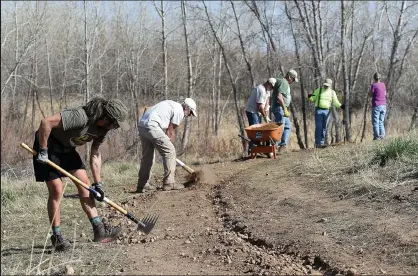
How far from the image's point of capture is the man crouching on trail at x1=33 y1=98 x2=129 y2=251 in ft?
17.2

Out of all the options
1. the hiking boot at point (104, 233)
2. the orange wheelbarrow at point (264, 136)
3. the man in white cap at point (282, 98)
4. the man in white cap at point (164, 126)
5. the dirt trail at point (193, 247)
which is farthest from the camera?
the man in white cap at point (282, 98)

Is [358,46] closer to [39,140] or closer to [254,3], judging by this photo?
[254,3]

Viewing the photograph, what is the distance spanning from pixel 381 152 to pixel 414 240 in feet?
10.5

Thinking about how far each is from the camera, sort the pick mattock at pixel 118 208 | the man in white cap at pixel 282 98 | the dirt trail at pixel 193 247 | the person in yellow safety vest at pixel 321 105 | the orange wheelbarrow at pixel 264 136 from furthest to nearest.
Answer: the person in yellow safety vest at pixel 321 105
the man in white cap at pixel 282 98
the orange wheelbarrow at pixel 264 136
the pick mattock at pixel 118 208
the dirt trail at pixel 193 247

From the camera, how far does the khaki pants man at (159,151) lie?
8.16m

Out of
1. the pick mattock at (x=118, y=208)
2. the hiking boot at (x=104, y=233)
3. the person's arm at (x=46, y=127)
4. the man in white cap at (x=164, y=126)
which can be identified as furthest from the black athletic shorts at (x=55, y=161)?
the man in white cap at (x=164, y=126)

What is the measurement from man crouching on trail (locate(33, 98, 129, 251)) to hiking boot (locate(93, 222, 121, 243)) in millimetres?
185

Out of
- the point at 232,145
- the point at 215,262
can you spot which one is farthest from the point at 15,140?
the point at 215,262

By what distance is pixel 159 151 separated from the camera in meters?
→ 8.34

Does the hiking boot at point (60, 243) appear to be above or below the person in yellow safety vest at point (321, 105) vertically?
below

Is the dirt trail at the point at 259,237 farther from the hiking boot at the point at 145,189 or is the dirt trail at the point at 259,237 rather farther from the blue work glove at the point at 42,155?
the blue work glove at the point at 42,155

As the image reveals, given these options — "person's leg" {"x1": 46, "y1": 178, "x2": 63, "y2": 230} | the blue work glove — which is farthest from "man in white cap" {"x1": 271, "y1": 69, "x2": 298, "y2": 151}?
the blue work glove

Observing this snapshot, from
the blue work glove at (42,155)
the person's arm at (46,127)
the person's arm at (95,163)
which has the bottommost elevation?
the person's arm at (95,163)

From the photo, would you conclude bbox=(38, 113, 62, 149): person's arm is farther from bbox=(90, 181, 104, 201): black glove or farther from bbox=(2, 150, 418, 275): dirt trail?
bbox=(2, 150, 418, 275): dirt trail
